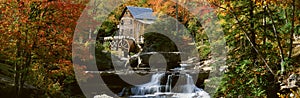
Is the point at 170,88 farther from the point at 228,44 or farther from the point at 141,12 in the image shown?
the point at 141,12

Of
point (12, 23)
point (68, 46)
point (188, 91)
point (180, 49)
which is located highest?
point (12, 23)

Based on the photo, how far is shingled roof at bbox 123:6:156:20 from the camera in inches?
782

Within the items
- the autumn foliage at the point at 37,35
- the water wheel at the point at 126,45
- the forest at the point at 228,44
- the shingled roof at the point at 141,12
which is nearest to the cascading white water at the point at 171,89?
the forest at the point at 228,44

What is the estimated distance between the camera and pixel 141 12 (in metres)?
20.3

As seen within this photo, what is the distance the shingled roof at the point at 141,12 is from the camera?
19.9 metres

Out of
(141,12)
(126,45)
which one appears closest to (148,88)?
(126,45)

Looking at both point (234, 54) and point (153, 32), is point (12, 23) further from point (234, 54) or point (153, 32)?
point (153, 32)

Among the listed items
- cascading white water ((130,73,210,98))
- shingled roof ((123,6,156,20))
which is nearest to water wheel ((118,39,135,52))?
shingled roof ((123,6,156,20))

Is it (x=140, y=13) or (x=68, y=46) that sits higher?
(x=140, y=13)

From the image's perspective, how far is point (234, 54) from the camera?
5941mm

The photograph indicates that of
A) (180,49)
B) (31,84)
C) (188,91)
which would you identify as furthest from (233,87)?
(180,49)

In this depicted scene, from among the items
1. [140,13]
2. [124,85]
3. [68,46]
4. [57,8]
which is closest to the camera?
[57,8]

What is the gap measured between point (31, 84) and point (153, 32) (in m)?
12.1

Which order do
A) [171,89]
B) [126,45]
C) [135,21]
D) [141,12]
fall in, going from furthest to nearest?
[126,45]
[135,21]
[141,12]
[171,89]
